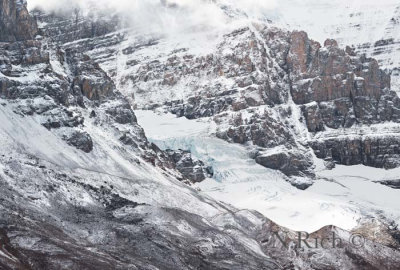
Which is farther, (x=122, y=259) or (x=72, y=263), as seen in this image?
(x=122, y=259)

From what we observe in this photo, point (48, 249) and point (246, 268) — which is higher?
point (48, 249)

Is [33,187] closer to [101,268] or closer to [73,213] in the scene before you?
[73,213]

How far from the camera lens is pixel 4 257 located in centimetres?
14025

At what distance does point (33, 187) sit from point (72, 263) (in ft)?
166

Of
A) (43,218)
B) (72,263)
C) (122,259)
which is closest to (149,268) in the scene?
(122,259)

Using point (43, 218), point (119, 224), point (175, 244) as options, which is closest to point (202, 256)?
point (175, 244)

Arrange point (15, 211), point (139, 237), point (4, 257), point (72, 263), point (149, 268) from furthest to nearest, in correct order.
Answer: point (139, 237)
point (15, 211)
point (149, 268)
point (72, 263)
point (4, 257)

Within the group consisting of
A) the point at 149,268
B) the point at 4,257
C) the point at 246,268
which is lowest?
the point at 246,268

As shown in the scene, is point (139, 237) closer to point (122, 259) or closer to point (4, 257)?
point (122, 259)

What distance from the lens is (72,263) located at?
151375mm

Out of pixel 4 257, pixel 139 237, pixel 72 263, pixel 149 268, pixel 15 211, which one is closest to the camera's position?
Answer: pixel 4 257

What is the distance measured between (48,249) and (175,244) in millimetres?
39860

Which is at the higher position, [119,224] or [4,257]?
[4,257]

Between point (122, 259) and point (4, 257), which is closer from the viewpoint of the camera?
point (4, 257)
